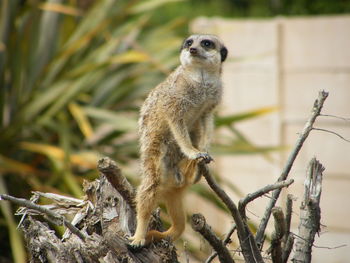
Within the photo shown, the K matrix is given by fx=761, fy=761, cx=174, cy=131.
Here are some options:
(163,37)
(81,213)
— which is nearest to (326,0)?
(163,37)

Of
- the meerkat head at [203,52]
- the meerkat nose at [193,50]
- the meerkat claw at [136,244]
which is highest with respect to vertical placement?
the meerkat nose at [193,50]

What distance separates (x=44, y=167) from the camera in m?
5.78

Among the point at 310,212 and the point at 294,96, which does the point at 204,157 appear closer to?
the point at 310,212

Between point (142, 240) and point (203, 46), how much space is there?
765 mm

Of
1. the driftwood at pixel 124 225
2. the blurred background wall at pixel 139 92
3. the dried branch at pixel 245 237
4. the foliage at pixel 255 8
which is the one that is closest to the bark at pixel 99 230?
the driftwood at pixel 124 225

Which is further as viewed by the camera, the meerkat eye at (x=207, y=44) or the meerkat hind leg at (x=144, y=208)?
the meerkat eye at (x=207, y=44)

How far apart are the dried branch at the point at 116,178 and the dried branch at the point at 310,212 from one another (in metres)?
0.61

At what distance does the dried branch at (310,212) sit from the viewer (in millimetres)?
2189

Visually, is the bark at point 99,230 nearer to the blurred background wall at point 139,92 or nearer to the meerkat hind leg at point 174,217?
the meerkat hind leg at point 174,217

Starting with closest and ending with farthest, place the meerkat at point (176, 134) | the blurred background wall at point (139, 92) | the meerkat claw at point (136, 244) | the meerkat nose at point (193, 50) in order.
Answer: the meerkat claw at point (136, 244) → the meerkat at point (176, 134) → the meerkat nose at point (193, 50) → the blurred background wall at point (139, 92)

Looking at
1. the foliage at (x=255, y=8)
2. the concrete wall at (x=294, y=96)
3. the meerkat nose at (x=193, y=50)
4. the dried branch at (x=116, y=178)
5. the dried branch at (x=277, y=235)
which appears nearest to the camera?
the dried branch at (x=277, y=235)

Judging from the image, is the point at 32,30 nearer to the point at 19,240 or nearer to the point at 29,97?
the point at 29,97

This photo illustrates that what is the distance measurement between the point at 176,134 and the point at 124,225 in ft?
1.20

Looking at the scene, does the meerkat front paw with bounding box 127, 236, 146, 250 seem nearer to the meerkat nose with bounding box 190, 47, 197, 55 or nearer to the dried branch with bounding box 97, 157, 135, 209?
the dried branch with bounding box 97, 157, 135, 209
